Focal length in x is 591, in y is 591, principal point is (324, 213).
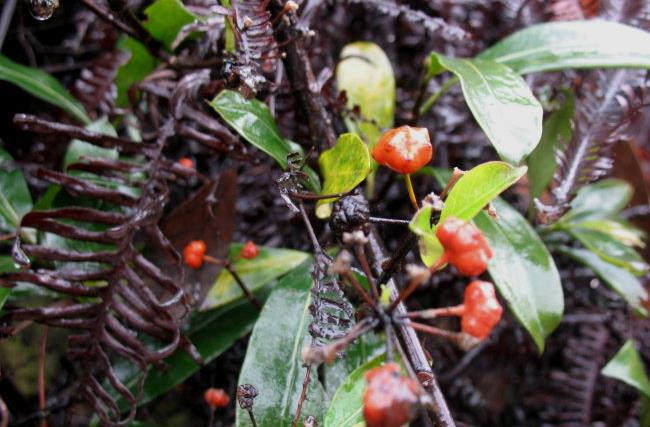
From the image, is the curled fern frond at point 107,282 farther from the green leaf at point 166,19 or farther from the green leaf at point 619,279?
the green leaf at point 619,279

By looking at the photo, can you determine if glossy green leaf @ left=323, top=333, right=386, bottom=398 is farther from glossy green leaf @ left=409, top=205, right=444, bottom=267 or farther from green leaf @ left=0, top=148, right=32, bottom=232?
green leaf @ left=0, top=148, right=32, bottom=232

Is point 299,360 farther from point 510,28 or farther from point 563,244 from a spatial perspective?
point 510,28

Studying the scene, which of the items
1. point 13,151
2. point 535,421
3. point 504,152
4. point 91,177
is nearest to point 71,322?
point 91,177

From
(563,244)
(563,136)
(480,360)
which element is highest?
(563,136)

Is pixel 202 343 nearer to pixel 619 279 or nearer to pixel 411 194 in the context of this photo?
pixel 411 194

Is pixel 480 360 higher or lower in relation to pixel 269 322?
lower

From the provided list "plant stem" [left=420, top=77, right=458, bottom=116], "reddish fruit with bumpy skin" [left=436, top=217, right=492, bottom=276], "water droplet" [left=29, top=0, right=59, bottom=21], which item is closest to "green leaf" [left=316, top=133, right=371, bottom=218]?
"reddish fruit with bumpy skin" [left=436, top=217, right=492, bottom=276]
